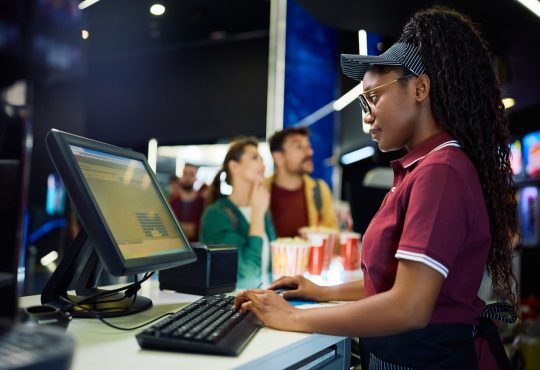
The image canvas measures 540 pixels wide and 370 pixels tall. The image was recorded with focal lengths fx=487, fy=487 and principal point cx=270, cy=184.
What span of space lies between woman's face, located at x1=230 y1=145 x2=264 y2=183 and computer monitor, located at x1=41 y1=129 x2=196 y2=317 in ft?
4.41

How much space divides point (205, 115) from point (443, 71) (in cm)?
503

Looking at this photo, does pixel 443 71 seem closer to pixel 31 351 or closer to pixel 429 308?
pixel 429 308

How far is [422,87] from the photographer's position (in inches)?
48.9

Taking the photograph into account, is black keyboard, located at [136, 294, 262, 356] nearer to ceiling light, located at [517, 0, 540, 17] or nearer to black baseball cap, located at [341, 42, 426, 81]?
black baseball cap, located at [341, 42, 426, 81]

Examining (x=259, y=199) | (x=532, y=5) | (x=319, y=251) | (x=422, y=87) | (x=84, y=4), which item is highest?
(x=532, y=5)

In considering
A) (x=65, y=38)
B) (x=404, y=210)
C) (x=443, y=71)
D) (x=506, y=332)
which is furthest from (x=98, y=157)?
(x=506, y=332)

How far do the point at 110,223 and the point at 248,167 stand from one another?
173 centimetres

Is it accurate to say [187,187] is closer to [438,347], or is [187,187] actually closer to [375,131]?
[375,131]

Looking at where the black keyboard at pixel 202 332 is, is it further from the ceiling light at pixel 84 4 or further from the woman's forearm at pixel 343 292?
the ceiling light at pixel 84 4

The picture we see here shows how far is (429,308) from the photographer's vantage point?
1.03m

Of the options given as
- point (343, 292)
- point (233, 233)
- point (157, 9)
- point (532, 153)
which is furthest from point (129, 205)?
point (532, 153)

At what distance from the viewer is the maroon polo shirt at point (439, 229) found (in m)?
1.04

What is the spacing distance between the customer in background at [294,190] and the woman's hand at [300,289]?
6.77 feet

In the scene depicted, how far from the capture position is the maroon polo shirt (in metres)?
1.04
